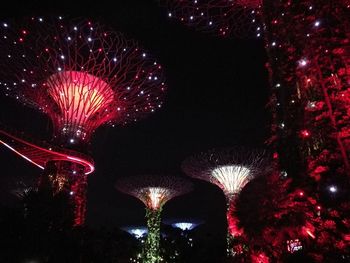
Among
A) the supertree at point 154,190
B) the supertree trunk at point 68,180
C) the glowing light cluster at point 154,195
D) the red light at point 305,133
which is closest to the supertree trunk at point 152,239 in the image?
the supertree at point 154,190

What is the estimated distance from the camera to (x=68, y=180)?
22.6m

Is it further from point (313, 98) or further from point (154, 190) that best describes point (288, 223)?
point (154, 190)

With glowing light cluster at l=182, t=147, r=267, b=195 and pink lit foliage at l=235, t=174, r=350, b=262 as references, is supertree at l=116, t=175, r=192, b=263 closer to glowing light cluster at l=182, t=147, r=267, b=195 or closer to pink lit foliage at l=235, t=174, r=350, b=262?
glowing light cluster at l=182, t=147, r=267, b=195

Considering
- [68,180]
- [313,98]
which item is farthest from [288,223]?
[68,180]

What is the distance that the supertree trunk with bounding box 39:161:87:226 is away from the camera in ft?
72.4

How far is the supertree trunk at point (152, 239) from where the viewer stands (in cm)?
3588

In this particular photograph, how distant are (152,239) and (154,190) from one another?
14.5 feet

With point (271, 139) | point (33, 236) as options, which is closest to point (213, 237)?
point (33, 236)

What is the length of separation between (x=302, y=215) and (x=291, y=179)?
927 millimetres

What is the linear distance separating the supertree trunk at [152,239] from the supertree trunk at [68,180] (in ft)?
47.9

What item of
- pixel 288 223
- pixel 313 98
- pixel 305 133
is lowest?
pixel 288 223

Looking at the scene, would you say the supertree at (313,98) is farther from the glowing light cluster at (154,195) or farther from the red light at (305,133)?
the glowing light cluster at (154,195)

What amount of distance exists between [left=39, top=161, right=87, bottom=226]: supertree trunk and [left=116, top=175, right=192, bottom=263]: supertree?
49.1 feet

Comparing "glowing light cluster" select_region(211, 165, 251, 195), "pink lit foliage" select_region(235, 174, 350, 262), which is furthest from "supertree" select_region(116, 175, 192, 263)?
"pink lit foliage" select_region(235, 174, 350, 262)
